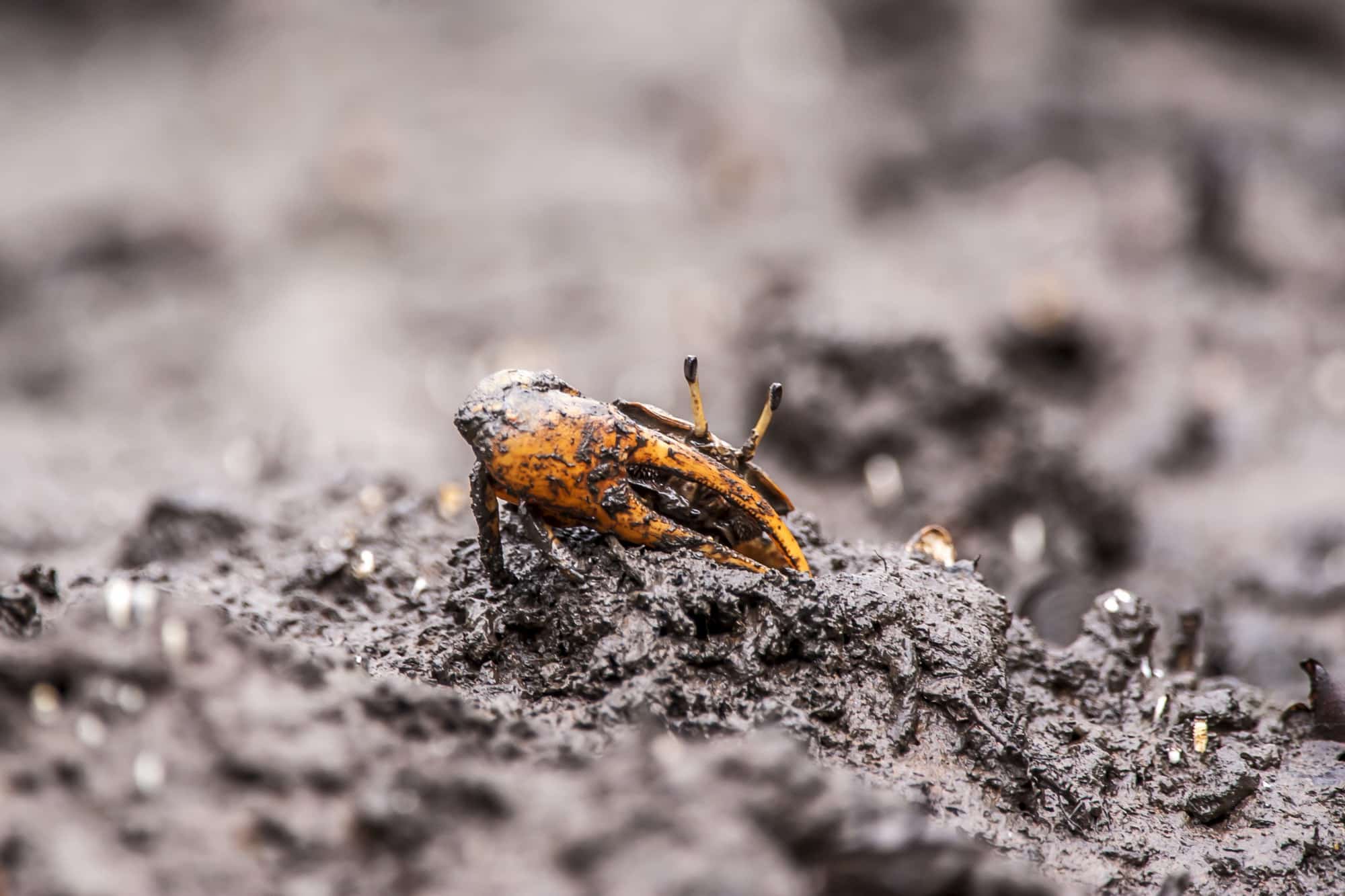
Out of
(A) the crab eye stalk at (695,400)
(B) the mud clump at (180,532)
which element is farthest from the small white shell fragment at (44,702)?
(B) the mud clump at (180,532)

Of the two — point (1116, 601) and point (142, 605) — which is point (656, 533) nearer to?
point (142, 605)

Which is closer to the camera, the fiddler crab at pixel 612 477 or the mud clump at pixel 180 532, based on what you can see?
the fiddler crab at pixel 612 477

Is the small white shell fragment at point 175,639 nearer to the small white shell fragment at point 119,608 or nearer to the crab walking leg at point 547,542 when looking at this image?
the small white shell fragment at point 119,608

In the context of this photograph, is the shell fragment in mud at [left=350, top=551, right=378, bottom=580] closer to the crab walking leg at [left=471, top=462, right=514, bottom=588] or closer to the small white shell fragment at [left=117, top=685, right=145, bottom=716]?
the crab walking leg at [left=471, top=462, right=514, bottom=588]

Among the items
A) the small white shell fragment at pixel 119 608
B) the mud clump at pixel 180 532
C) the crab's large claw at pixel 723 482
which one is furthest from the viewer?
the mud clump at pixel 180 532

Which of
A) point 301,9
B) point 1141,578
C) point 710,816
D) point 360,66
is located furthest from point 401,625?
point 301,9

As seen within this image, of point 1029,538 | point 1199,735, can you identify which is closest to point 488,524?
point 1199,735
